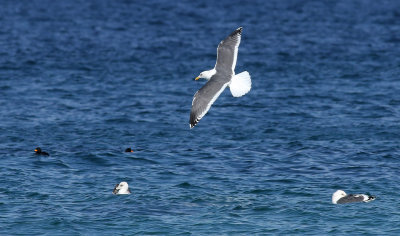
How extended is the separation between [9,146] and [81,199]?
714cm

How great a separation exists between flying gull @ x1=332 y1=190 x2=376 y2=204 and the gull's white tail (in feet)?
12.8

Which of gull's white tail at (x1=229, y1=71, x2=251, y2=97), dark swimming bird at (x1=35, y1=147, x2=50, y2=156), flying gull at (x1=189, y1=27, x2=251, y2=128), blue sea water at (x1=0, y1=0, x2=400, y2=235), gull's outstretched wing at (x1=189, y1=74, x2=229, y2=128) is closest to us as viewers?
blue sea water at (x1=0, y1=0, x2=400, y2=235)

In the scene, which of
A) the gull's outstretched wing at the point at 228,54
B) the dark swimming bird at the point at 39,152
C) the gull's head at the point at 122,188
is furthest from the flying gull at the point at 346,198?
the dark swimming bird at the point at 39,152

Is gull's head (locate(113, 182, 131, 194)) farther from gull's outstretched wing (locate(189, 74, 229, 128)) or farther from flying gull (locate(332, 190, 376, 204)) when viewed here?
flying gull (locate(332, 190, 376, 204))

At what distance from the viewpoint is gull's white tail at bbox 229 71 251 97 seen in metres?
21.6

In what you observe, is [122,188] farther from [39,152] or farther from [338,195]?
[338,195]

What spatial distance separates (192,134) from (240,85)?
773 cm

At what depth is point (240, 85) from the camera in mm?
21859

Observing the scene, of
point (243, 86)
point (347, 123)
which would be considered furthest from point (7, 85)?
point (243, 86)

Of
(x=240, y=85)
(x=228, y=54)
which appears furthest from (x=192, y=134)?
(x=240, y=85)

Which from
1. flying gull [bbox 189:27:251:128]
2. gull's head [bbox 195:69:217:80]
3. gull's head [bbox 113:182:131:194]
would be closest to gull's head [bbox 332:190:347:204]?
flying gull [bbox 189:27:251:128]

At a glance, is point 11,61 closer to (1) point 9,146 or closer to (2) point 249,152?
(1) point 9,146

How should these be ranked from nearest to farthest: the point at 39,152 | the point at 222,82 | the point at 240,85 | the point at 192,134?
the point at 240,85 → the point at 222,82 → the point at 39,152 → the point at 192,134

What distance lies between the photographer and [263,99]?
1415 inches
